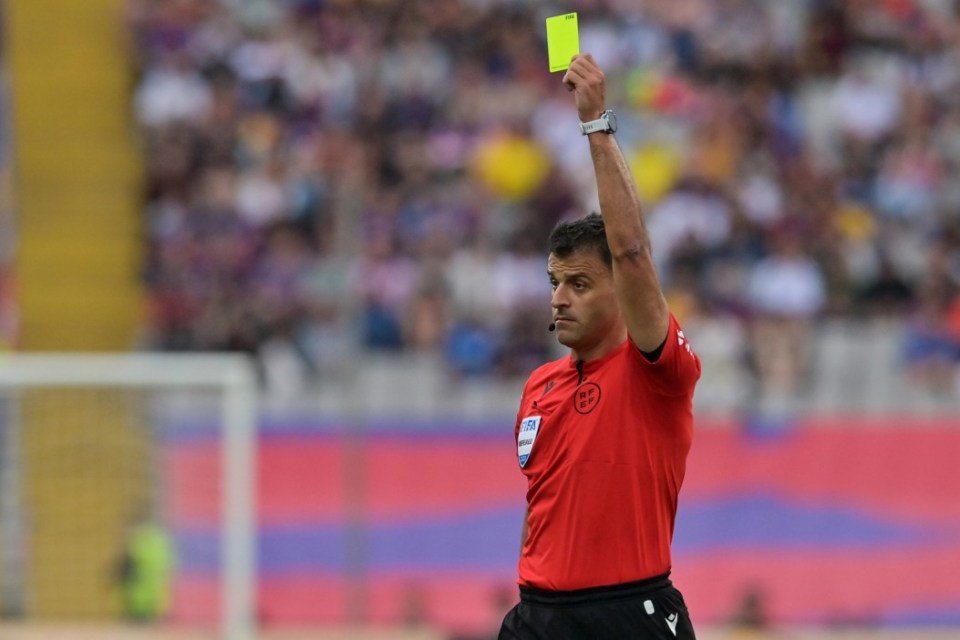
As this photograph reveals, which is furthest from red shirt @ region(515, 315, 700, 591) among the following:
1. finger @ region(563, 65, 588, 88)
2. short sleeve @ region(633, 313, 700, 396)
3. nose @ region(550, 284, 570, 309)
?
finger @ region(563, 65, 588, 88)

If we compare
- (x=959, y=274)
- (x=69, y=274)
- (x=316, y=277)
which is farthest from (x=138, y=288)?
(x=959, y=274)

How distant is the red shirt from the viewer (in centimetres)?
473

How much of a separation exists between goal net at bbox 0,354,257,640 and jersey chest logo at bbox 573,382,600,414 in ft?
20.7

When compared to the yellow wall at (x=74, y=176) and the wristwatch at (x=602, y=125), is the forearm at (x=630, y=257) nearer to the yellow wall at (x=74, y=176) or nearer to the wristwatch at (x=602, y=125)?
the wristwatch at (x=602, y=125)

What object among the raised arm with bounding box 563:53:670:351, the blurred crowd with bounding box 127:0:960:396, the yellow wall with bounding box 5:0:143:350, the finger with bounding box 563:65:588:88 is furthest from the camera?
the yellow wall with bounding box 5:0:143:350

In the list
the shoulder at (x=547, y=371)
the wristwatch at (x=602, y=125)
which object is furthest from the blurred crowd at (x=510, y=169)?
the wristwatch at (x=602, y=125)

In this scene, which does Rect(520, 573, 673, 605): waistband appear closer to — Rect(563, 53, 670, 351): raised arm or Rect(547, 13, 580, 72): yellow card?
Rect(563, 53, 670, 351): raised arm

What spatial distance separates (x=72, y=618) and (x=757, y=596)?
4.77 m

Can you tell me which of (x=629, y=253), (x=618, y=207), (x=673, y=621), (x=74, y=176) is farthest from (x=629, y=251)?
(x=74, y=176)

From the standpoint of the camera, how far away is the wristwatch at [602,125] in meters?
4.64

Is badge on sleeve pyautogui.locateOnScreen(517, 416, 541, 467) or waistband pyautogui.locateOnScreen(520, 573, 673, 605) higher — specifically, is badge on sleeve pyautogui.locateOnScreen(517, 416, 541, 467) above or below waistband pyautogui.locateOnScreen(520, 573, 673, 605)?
above

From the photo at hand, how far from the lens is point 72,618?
1056 centimetres

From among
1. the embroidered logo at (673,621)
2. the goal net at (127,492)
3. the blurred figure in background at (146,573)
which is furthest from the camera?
the blurred figure in background at (146,573)

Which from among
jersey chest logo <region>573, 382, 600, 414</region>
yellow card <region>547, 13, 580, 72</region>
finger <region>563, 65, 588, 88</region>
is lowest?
jersey chest logo <region>573, 382, 600, 414</region>
